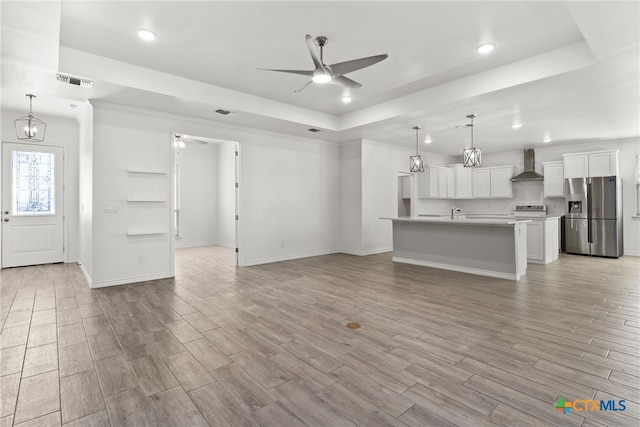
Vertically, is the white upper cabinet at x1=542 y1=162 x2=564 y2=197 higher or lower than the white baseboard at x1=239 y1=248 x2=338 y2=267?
higher

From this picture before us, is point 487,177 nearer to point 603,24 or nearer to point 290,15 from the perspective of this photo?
point 603,24

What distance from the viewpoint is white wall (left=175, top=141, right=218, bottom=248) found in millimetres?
8977

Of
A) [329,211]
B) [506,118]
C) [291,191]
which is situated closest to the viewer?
[506,118]

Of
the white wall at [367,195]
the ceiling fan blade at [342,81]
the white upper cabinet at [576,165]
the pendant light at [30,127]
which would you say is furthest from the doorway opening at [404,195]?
the pendant light at [30,127]

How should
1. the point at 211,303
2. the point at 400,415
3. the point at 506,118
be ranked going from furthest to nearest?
the point at 506,118, the point at 211,303, the point at 400,415

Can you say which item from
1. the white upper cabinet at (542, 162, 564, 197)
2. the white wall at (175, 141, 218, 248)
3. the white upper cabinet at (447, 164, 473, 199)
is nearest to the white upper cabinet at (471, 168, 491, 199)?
the white upper cabinet at (447, 164, 473, 199)

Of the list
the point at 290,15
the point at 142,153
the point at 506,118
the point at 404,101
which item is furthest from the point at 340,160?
the point at 290,15

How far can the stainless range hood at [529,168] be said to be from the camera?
8.70 meters

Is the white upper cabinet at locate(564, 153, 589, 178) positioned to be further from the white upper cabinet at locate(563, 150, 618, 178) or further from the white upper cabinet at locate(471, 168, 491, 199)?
the white upper cabinet at locate(471, 168, 491, 199)

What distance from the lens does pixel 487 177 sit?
9555mm

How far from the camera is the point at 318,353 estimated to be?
102 inches

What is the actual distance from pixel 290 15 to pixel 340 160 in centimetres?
506

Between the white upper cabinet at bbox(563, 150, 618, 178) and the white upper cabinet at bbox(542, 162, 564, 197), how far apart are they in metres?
0.25

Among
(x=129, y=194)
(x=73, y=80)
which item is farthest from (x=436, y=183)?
(x=73, y=80)
